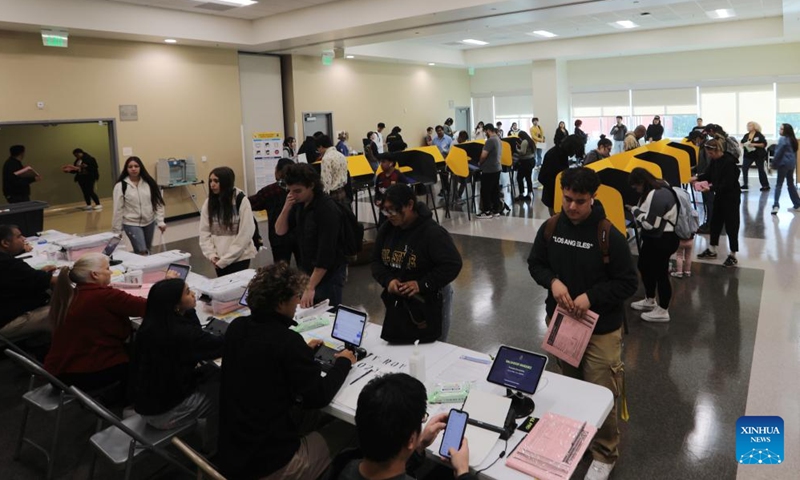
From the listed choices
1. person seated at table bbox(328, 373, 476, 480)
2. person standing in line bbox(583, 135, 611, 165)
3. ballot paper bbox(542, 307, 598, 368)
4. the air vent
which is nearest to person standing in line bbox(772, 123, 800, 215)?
person standing in line bbox(583, 135, 611, 165)

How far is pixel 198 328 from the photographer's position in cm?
285

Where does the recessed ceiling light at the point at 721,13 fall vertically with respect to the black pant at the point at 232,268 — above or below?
above

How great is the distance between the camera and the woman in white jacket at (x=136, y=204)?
18.2 ft

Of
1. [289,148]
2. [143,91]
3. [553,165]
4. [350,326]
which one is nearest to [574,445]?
[350,326]

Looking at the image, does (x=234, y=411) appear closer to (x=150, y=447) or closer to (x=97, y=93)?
(x=150, y=447)

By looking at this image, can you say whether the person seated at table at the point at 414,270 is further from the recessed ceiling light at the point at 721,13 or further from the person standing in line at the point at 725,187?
the recessed ceiling light at the point at 721,13

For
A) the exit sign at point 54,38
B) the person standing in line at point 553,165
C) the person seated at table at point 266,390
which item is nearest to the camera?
the person seated at table at point 266,390

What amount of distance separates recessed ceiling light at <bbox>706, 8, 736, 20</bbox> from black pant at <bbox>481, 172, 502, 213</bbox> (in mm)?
6483

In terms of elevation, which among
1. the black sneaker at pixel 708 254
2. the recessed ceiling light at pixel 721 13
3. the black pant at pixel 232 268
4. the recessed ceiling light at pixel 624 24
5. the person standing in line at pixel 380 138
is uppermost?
the recessed ceiling light at pixel 624 24

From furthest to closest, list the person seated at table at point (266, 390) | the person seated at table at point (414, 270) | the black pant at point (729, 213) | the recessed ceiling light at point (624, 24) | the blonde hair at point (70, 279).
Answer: the recessed ceiling light at point (624, 24), the black pant at point (729, 213), the blonde hair at point (70, 279), the person seated at table at point (414, 270), the person seated at table at point (266, 390)

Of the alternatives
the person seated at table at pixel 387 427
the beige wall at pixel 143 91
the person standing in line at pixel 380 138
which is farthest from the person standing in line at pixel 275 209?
the person standing in line at pixel 380 138

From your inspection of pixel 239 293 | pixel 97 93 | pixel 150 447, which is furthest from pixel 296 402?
pixel 97 93

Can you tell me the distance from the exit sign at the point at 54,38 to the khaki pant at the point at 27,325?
561cm

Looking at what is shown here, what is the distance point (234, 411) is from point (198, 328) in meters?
0.87
